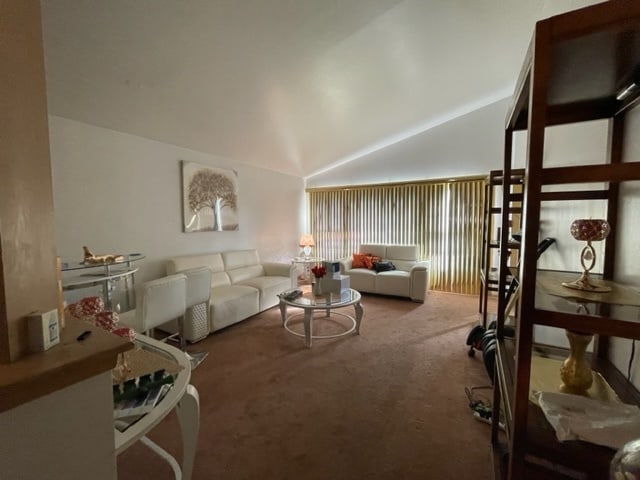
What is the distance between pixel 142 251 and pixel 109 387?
3167mm

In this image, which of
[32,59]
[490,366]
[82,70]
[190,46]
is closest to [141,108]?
[82,70]

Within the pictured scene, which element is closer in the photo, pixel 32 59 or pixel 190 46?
pixel 32 59

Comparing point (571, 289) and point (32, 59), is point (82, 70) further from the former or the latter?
point (571, 289)

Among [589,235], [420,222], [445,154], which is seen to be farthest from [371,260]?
[589,235]

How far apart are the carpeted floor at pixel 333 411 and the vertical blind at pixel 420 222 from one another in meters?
2.07

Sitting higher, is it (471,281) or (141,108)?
(141,108)

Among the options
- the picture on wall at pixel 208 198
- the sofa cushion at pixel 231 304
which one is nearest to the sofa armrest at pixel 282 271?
the sofa cushion at pixel 231 304

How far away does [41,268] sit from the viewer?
579mm

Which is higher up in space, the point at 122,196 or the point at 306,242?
the point at 122,196

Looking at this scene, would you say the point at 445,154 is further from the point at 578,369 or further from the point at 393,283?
the point at 578,369

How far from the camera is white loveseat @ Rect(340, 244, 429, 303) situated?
434cm

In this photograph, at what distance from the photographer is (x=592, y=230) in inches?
36.9

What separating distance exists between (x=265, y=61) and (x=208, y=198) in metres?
2.22

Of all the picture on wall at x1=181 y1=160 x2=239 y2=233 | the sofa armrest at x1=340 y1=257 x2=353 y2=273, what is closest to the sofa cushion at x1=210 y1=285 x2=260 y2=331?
the picture on wall at x1=181 y1=160 x2=239 y2=233
